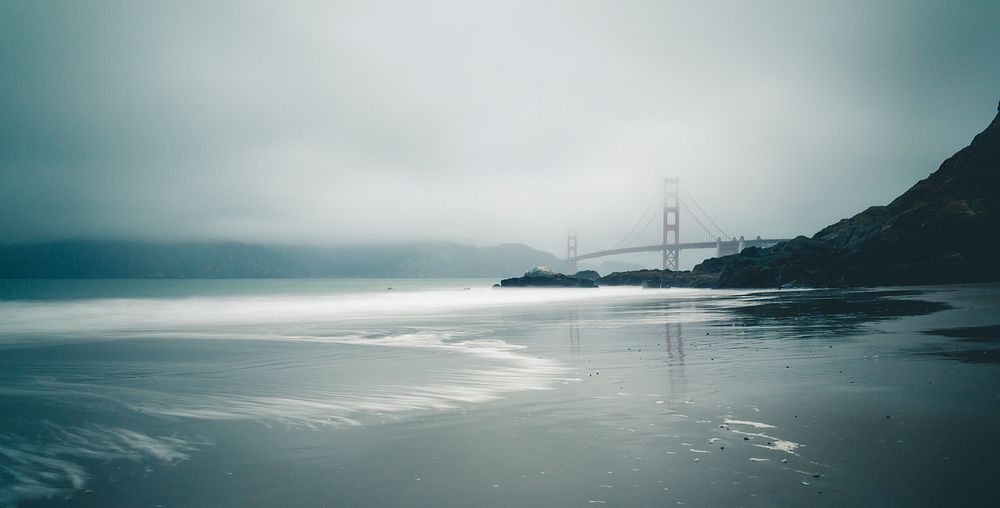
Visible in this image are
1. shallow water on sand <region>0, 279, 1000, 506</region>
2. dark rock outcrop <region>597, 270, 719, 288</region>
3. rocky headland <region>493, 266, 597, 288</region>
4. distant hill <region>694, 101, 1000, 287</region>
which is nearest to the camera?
shallow water on sand <region>0, 279, 1000, 506</region>

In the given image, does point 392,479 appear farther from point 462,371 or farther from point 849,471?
point 462,371

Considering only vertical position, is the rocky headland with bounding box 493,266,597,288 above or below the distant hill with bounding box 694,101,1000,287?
below

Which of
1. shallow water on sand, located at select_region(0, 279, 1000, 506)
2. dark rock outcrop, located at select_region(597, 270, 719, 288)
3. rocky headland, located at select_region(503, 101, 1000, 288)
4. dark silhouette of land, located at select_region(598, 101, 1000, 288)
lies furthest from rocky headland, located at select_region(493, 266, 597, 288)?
shallow water on sand, located at select_region(0, 279, 1000, 506)

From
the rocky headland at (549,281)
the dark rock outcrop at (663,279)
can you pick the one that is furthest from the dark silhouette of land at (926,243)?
the rocky headland at (549,281)

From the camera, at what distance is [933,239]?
167 feet

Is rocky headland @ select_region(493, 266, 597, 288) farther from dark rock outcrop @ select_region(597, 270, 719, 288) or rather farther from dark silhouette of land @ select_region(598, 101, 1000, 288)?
dark silhouette of land @ select_region(598, 101, 1000, 288)

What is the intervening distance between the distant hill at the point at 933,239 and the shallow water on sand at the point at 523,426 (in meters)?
42.6

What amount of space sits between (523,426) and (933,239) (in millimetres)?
57813

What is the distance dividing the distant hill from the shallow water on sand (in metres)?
42.6

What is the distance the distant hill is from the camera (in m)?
48.3

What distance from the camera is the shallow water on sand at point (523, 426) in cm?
510

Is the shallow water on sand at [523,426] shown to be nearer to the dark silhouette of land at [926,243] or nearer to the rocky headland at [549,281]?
the dark silhouette of land at [926,243]

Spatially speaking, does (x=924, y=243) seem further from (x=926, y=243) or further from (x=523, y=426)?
(x=523, y=426)

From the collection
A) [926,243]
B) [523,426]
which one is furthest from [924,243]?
[523,426]
